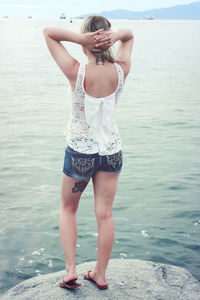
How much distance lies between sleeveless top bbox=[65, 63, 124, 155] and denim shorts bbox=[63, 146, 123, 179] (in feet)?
0.13

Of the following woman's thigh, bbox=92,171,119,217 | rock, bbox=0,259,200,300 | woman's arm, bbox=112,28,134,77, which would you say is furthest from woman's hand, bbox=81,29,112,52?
rock, bbox=0,259,200,300

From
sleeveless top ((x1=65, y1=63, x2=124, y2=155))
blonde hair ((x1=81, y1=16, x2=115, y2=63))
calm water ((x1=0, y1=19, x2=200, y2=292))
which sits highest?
blonde hair ((x1=81, y1=16, x2=115, y2=63))

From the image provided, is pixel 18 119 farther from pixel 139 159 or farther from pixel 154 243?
pixel 154 243

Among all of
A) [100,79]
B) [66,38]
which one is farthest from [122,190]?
[66,38]

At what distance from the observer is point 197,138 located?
11.5 meters

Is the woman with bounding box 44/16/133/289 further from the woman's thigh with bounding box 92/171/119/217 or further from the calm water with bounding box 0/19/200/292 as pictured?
the calm water with bounding box 0/19/200/292

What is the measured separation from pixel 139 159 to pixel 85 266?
5.36m

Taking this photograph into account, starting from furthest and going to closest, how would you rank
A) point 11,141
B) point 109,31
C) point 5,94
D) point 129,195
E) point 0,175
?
point 5,94 → point 11,141 → point 0,175 → point 129,195 → point 109,31

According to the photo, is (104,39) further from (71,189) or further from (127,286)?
(127,286)

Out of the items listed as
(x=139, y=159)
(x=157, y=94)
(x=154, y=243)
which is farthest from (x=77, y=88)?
(x=157, y=94)

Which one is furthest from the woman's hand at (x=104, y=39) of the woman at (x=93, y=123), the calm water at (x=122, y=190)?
the calm water at (x=122, y=190)

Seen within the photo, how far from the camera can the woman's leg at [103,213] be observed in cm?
364

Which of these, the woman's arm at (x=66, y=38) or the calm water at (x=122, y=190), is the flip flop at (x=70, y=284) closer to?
the calm water at (x=122, y=190)

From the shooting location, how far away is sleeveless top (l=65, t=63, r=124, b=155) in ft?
11.2
